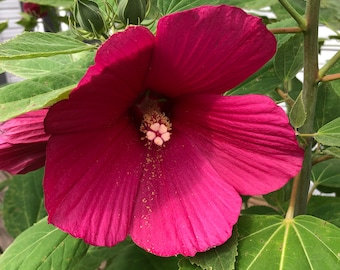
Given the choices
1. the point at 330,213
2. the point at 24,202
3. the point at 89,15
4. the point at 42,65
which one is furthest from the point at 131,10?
the point at 24,202

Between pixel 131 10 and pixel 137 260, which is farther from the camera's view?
pixel 137 260

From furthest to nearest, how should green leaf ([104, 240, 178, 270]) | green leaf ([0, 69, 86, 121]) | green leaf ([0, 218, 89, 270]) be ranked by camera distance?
green leaf ([104, 240, 178, 270]) < green leaf ([0, 218, 89, 270]) < green leaf ([0, 69, 86, 121])

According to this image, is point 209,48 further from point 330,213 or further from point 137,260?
point 137,260

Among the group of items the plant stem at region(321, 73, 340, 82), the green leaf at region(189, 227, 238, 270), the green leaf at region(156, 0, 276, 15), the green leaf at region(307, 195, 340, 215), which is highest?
the green leaf at region(156, 0, 276, 15)

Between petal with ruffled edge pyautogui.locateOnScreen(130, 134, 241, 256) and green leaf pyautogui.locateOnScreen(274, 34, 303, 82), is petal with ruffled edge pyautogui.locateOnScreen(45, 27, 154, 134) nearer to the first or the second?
petal with ruffled edge pyautogui.locateOnScreen(130, 134, 241, 256)

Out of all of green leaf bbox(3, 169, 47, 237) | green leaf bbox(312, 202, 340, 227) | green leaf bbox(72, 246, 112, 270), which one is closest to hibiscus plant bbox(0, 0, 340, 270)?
green leaf bbox(312, 202, 340, 227)
